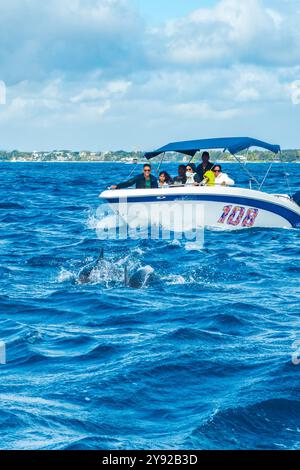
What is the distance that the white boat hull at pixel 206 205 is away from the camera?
21578 millimetres

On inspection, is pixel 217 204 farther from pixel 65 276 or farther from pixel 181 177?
pixel 65 276

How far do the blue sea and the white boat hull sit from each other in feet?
12.7

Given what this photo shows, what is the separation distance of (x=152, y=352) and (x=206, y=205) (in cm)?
1255

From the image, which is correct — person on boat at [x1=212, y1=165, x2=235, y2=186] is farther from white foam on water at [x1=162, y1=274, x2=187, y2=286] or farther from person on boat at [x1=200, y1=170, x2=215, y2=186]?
white foam on water at [x1=162, y1=274, x2=187, y2=286]


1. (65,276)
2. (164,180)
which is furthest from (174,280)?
(164,180)

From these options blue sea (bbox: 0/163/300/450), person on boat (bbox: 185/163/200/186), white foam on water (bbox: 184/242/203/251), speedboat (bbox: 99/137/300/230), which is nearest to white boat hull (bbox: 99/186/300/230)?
speedboat (bbox: 99/137/300/230)

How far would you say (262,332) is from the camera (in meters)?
10.5

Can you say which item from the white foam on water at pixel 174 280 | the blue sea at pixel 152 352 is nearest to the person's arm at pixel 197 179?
the blue sea at pixel 152 352

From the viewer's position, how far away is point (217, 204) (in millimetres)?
21828

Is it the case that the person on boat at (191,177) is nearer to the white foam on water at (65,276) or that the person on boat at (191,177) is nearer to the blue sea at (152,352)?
the blue sea at (152,352)

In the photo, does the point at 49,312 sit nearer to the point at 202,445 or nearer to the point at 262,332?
the point at 262,332
